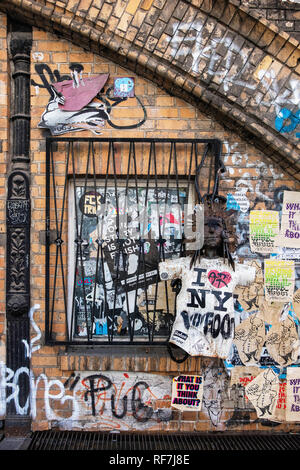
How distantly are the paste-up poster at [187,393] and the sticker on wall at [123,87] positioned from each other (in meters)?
2.47

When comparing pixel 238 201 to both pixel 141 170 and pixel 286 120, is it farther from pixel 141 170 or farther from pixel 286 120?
pixel 141 170

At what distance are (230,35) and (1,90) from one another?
6.52 ft

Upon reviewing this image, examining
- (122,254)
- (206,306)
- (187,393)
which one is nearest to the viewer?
(206,306)

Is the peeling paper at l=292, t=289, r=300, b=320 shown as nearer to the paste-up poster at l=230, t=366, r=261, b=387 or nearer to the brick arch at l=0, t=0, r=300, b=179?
the paste-up poster at l=230, t=366, r=261, b=387

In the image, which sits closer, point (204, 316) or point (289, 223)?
point (204, 316)

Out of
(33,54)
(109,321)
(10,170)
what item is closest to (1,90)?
(33,54)

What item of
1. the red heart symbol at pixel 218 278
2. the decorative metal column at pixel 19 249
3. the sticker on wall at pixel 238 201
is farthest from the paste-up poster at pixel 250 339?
the decorative metal column at pixel 19 249

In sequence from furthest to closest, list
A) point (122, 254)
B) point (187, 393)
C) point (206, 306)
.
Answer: point (122, 254) < point (187, 393) < point (206, 306)

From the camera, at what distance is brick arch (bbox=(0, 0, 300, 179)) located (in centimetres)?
315

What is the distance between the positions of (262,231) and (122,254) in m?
1.24

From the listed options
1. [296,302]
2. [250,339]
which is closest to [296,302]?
[296,302]

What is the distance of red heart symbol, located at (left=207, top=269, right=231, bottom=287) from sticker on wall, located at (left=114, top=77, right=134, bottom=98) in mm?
1672

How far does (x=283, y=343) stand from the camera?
336 centimetres

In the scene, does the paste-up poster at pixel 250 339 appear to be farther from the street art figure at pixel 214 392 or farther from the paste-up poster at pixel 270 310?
the street art figure at pixel 214 392
